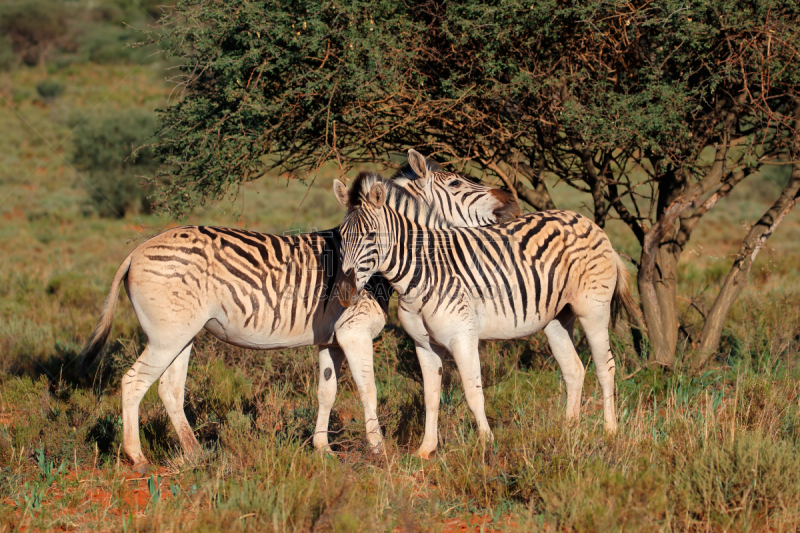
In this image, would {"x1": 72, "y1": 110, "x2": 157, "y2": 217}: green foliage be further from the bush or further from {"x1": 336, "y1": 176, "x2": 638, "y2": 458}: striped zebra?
{"x1": 336, "y1": 176, "x2": 638, "y2": 458}: striped zebra

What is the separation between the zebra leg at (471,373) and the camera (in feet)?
16.0

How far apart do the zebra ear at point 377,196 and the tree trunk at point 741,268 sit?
394 centimetres

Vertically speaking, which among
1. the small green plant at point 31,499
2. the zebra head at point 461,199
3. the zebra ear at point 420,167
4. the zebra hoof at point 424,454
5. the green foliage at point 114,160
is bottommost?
the small green plant at point 31,499

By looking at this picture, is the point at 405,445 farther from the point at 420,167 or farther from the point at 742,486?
the point at 742,486

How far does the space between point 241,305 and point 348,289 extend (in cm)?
99

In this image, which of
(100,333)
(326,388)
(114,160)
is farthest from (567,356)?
(114,160)

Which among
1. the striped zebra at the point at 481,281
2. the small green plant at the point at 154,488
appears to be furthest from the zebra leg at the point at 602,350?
the small green plant at the point at 154,488

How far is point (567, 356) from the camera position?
5.80 meters

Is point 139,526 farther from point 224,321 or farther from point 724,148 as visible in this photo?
point 724,148

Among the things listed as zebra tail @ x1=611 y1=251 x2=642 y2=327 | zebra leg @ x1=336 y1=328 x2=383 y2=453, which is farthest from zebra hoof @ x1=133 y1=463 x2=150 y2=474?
zebra tail @ x1=611 y1=251 x2=642 y2=327

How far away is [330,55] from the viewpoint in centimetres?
606

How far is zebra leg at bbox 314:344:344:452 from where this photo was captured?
5.38 meters

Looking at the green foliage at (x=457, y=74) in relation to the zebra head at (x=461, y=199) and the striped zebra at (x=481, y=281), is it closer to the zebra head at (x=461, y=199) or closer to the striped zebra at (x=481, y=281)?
the zebra head at (x=461, y=199)

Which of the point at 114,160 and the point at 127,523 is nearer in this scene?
the point at 127,523
